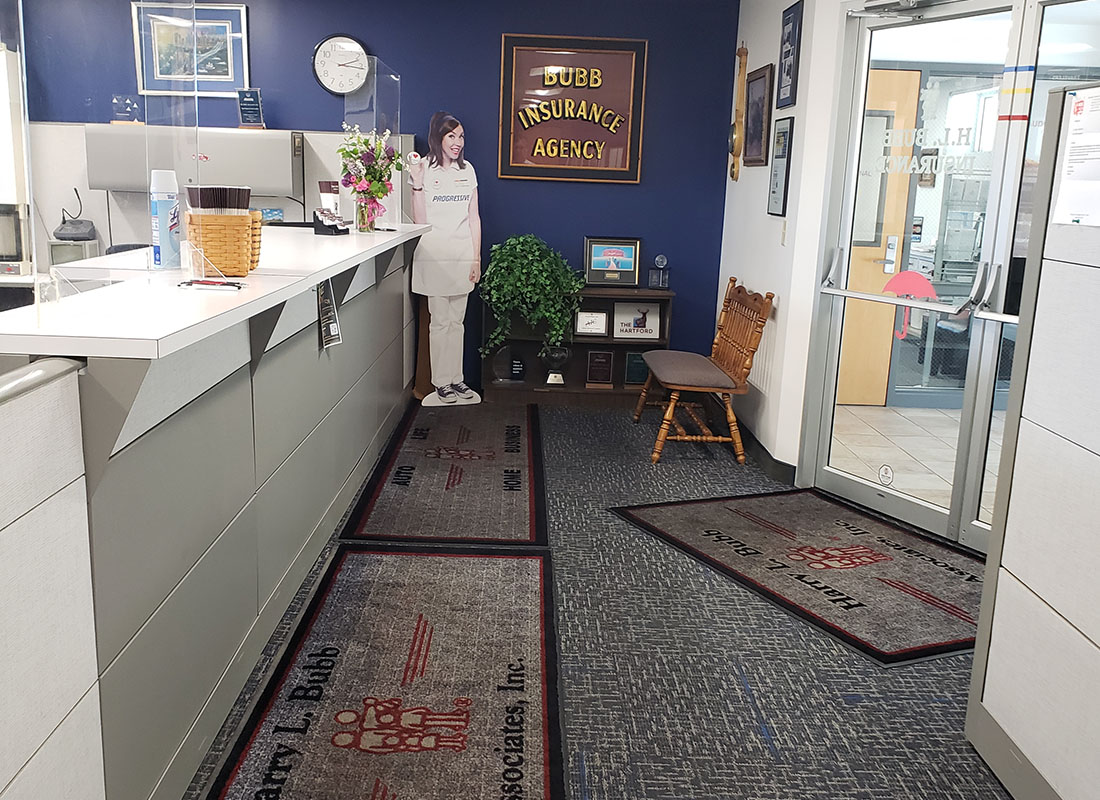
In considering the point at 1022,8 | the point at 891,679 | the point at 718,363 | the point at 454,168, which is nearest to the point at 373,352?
the point at 454,168

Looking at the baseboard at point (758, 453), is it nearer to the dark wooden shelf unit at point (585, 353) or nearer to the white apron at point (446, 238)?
the dark wooden shelf unit at point (585, 353)

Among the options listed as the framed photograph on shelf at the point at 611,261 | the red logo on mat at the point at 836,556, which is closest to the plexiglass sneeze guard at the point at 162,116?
the red logo on mat at the point at 836,556

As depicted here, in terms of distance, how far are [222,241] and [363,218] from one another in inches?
86.3

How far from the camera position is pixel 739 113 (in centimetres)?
580

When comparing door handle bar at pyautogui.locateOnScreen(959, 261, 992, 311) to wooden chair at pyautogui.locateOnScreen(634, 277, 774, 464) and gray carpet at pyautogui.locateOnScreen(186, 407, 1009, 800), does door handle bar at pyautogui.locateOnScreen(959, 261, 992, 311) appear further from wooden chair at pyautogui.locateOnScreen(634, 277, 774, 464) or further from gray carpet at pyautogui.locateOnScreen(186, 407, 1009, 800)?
gray carpet at pyautogui.locateOnScreen(186, 407, 1009, 800)

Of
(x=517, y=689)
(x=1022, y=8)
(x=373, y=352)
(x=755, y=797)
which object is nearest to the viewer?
(x=755, y=797)

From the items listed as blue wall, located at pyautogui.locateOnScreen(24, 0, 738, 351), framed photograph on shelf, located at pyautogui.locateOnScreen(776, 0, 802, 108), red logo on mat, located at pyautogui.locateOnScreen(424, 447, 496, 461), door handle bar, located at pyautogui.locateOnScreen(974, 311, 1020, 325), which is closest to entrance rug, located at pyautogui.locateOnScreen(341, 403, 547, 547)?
red logo on mat, located at pyautogui.locateOnScreen(424, 447, 496, 461)

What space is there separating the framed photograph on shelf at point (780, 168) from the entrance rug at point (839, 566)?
149 cm

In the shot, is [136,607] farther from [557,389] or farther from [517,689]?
[557,389]

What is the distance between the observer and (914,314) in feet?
13.4

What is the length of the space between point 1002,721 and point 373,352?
320cm

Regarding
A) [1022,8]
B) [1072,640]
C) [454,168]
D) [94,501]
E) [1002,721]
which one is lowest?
[1002,721]

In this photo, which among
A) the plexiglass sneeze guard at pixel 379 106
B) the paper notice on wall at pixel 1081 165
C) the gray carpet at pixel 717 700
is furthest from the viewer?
the plexiglass sneeze guard at pixel 379 106

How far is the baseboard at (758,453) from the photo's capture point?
15.5 ft
